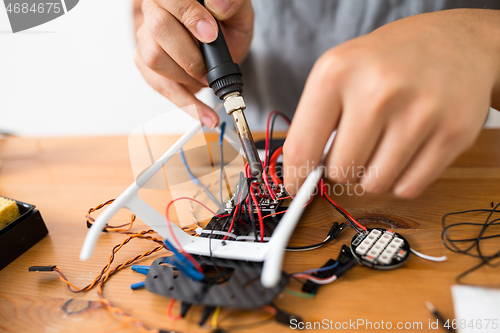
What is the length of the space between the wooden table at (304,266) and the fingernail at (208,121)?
192 mm

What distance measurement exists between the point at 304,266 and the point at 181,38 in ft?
1.43

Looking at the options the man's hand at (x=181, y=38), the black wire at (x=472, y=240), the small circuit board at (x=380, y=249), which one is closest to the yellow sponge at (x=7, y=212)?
the man's hand at (x=181, y=38)

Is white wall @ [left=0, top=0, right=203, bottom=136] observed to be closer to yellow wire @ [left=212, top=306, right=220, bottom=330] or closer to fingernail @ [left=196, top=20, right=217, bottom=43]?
fingernail @ [left=196, top=20, right=217, bottom=43]

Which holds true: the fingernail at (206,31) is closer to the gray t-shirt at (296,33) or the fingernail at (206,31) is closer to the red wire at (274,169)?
the red wire at (274,169)

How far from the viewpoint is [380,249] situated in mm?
415

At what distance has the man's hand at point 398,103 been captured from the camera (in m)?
0.31

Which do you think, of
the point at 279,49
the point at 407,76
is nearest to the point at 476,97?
the point at 407,76

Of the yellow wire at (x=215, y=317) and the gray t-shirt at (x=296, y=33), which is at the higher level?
the gray t-shirt at (x=296, y=33)

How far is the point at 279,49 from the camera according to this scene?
34.3 inches

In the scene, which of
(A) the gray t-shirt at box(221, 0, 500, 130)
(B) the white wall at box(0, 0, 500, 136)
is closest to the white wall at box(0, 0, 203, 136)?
(B) the white wall at box(0, 0, 500, 136)

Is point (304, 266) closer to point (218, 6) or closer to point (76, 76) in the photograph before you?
point (218, 6)

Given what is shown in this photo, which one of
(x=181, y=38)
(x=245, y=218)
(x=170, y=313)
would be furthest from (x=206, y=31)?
(x=170, y=313)

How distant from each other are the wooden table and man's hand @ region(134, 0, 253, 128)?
0.83 ft

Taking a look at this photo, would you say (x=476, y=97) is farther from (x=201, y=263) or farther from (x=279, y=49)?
(x=279, y=49)
